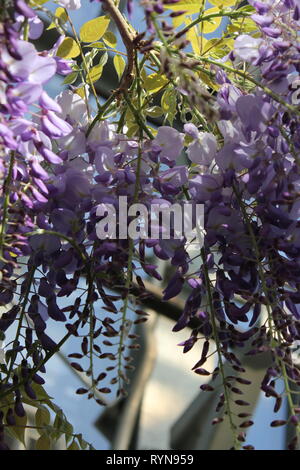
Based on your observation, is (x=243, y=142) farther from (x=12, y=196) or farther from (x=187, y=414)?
(x=187, y=414)

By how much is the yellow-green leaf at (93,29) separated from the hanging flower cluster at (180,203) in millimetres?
85

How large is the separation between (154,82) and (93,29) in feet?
0.19

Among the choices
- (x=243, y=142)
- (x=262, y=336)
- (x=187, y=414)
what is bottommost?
(x=187, y=414)

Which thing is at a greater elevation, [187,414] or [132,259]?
[132,259]

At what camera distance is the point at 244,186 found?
48cm

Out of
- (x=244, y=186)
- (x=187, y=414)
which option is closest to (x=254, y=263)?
(x=244, y=186)

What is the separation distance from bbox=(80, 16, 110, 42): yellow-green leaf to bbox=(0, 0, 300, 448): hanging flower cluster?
0.09 metres

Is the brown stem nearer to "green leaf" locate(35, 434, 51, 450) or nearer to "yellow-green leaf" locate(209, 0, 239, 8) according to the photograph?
"yellow-green leaf" locate(209, 0, 239, 8)

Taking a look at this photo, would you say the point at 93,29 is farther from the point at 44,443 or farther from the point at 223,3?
the point at 44,443

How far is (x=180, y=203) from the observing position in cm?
47

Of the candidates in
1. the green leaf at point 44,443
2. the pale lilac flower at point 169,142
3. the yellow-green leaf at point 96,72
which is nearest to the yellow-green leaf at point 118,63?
the yellow-green leaf at point 96,72

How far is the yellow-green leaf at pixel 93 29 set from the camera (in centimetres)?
56

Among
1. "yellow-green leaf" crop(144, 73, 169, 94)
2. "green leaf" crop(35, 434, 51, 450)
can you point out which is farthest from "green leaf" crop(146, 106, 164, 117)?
"green leaf" crop(35, 434, 51, 450)

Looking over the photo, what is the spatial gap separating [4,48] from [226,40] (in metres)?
0.25
